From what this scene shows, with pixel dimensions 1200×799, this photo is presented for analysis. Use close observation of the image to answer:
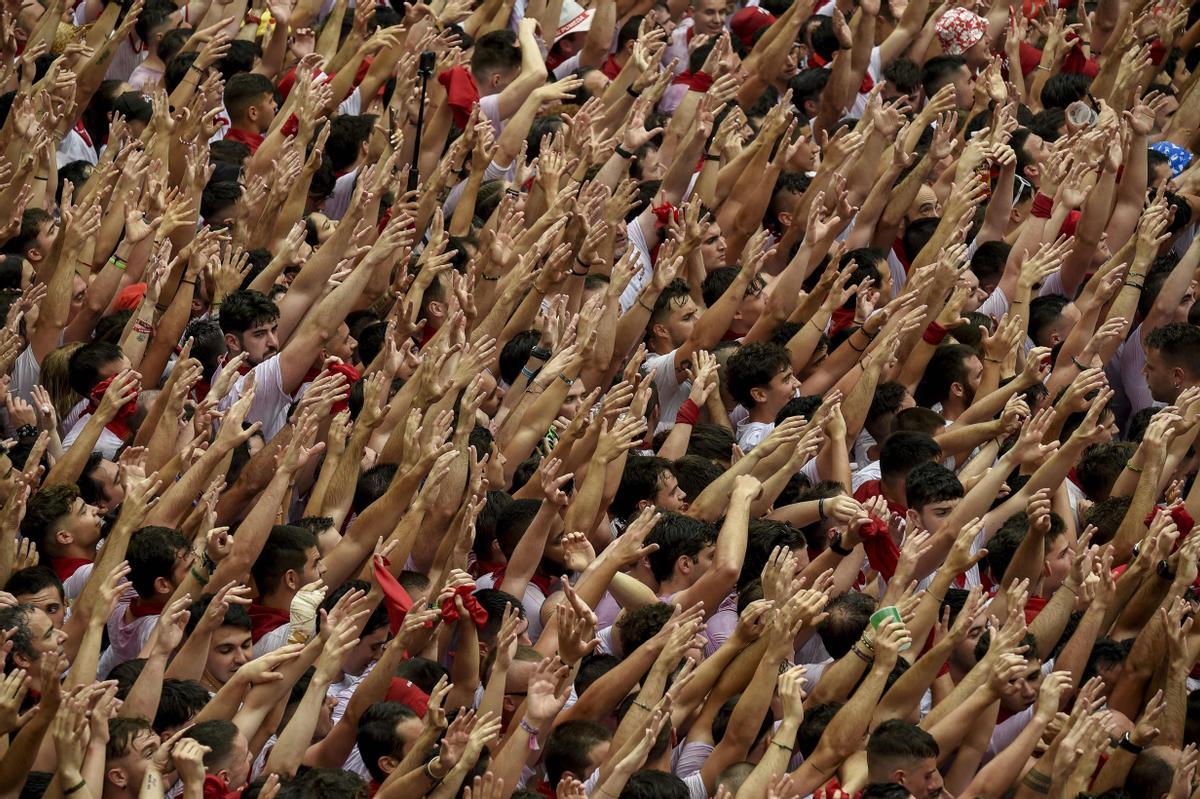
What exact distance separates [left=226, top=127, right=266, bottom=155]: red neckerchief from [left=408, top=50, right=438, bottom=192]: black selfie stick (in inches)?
27.1

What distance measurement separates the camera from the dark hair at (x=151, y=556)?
21.1 ft

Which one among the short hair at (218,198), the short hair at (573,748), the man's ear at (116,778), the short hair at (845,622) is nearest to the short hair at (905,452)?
the short hair at (845,622)

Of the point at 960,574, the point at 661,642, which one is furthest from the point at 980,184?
the point at 661,642

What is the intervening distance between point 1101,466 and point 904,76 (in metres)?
2.79

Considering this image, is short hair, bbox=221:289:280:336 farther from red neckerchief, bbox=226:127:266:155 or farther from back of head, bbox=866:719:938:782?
back of head, bbox=866:719:938:782

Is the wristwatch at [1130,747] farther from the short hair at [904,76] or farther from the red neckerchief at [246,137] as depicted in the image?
the red neckerchief at [246,137]

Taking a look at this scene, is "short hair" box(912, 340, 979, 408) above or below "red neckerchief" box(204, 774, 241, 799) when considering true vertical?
below

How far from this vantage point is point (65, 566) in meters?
6.71

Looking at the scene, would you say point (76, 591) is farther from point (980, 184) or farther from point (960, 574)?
point (980, 184)

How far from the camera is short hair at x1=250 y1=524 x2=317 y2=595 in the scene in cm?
657

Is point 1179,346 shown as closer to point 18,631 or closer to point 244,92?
point 244,92

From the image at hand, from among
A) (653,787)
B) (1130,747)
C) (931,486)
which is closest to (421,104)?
(931,486)

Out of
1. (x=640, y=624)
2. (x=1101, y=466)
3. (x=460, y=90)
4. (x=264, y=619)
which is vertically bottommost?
(x=1101, y=466)


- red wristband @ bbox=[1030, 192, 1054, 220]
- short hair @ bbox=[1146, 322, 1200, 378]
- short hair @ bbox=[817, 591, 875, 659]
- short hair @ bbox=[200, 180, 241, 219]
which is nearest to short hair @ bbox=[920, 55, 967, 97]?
red wristband @ bbox=[1030, 192, 1054, 220]
